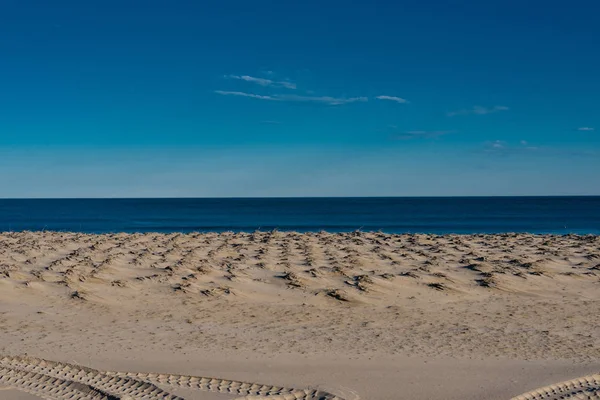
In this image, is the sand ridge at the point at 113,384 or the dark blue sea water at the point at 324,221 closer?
the sand ridge at the point at 113,384

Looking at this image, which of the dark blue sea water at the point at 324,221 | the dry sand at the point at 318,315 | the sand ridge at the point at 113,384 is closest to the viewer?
the sand ridge at the point at 113,384

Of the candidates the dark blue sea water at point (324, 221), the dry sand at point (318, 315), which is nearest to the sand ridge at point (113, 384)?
the dry sand at point (318, 315)

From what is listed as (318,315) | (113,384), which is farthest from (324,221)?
(113,384)

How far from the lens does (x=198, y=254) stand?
1586 cm

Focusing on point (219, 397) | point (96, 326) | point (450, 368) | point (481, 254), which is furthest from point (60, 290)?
point (481, 254)

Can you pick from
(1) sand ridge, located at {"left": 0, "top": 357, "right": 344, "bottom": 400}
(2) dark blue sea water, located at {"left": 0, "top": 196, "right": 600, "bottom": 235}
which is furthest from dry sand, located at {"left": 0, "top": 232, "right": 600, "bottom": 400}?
(2) dark blue sea water, located at {"left": 0, "top": 196, "right": 600, "bottom": 235}

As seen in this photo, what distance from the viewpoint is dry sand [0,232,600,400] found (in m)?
7.07

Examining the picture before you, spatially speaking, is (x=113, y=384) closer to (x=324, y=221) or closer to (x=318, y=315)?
(x=318, y=315)

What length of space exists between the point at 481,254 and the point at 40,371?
39.9ft

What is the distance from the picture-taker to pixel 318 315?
991cm

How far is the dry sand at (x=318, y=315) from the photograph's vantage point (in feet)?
23.2

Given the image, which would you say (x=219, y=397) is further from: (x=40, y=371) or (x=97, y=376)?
(x=40, y=371)

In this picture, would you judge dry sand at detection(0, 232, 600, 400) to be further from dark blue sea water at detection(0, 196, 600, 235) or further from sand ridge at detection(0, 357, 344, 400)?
dark blue sea water at detection(0, 196, 600, 235)

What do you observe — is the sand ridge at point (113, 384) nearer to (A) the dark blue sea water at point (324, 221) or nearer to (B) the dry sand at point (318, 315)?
(B) the dry sand at point (318, 315)
